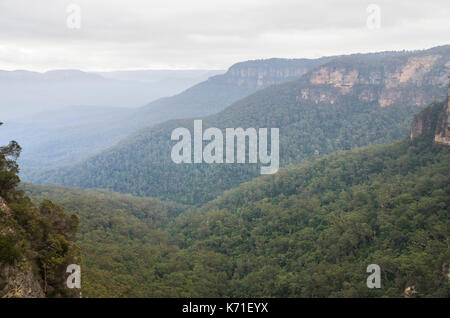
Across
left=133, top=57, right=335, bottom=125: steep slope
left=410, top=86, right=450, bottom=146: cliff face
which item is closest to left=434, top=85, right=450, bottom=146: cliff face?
left=410, top=86, right=450, bottom=146: cliff face

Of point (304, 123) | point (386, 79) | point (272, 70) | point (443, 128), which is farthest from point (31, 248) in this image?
point (272, 70)

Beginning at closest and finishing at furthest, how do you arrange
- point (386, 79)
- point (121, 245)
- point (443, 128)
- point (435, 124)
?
point (121, 245), point (443, 128), point (435, 124), point (386, 79)

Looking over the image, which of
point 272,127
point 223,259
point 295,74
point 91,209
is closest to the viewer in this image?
point 223,259

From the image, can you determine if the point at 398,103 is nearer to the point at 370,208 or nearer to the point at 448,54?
the point at 448,54

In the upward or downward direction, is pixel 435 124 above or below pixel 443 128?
above

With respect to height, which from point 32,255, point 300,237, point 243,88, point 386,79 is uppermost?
point 243,88

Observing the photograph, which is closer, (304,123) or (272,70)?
(304,123)

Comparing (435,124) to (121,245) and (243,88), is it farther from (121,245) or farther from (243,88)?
(243,88)
